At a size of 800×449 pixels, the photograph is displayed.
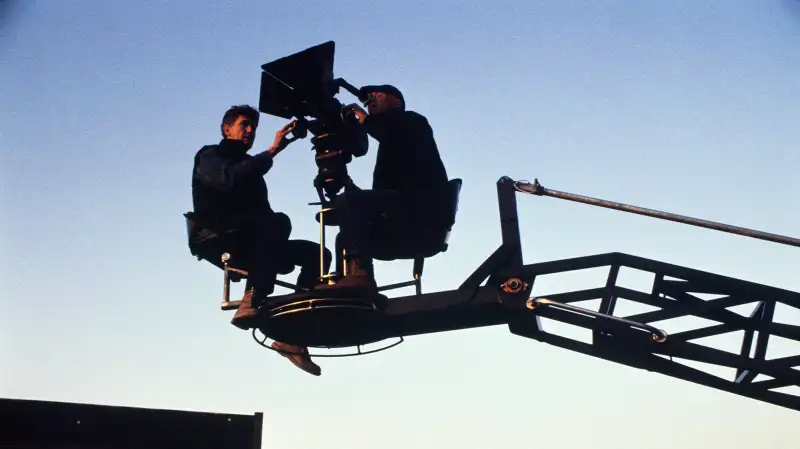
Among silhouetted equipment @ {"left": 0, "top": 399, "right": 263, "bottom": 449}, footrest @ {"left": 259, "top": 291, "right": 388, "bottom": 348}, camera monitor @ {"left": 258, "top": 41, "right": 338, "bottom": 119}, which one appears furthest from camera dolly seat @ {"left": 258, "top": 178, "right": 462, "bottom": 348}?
camera monitor @ {"left": 258, "top": 41, "right": 338, "bottom": 119}

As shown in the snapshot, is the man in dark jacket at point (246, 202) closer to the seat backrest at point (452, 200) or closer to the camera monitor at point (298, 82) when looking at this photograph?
the camera monitor at point (298, 82)

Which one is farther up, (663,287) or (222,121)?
(222,121)

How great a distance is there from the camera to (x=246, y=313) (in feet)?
27.5

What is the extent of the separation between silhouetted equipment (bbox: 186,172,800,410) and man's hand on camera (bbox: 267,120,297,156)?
1.08 m

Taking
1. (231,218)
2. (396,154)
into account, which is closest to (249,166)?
(231,218)

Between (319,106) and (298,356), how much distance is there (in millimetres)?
1871

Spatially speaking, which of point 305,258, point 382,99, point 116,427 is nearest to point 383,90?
point 382,99

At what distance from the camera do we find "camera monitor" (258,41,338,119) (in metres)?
8.73

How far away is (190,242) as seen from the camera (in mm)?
8781

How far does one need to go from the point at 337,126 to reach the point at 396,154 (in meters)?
0.52

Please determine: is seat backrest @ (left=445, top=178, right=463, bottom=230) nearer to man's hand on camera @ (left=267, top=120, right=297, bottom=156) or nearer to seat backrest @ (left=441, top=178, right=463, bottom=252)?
seat backrest @ (left=441, top=178, right=463, bottom=252)

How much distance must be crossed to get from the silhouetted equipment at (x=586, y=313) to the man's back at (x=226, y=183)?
57 cm

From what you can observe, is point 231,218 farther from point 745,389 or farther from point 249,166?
point 745,389

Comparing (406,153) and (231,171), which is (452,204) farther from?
(231,171)
